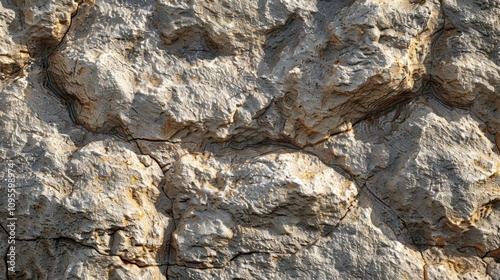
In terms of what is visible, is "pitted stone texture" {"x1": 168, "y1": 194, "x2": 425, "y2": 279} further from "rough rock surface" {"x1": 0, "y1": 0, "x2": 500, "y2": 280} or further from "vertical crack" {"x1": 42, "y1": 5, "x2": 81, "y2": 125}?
"vertical crack" {"x1": 42, "y1": 5, "x2": 81, "y2": 125}

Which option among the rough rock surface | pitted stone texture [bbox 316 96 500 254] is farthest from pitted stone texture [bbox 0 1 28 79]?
pitted stone texture [bbox 316 96 500 254]

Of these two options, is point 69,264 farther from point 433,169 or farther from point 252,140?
point 433,169

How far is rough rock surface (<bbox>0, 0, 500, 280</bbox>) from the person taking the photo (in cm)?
163

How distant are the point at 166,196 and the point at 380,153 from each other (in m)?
0.65

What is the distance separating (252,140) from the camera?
5.68 feet

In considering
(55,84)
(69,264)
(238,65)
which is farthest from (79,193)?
(238,65)

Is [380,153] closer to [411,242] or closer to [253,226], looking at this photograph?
[411,242]

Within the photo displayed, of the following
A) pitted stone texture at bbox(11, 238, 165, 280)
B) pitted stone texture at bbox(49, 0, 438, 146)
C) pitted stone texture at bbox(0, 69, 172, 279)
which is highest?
pitted stone texture at bbox(49, 0, 438, 146)

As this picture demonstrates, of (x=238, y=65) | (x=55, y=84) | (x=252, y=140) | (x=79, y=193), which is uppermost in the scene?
(x=238, y=65)

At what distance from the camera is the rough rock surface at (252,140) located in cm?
163

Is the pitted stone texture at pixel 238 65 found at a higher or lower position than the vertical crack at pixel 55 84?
higher

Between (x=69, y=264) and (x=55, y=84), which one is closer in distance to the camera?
(x=69, y=264)

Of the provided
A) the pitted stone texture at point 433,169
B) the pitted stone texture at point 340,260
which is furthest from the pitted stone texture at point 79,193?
the pitted stone texture at point 433,169

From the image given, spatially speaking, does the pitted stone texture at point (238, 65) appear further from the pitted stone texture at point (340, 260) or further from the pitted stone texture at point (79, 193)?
the pitted stone texture at point (340, 260)
